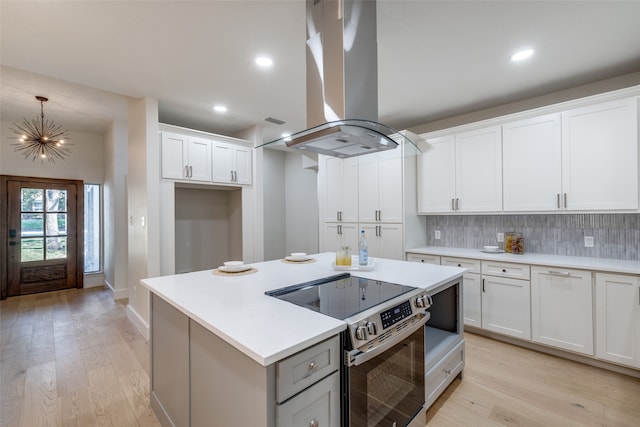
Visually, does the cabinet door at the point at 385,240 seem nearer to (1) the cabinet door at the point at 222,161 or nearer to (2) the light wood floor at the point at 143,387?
(2) the light wood floor at the point at 143,387

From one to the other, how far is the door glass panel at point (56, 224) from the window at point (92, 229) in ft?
1.07

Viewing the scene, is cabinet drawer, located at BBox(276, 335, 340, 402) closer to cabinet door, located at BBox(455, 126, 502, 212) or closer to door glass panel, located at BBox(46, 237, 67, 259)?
cabinet door, located at BBox(455, 126, 502, 212)

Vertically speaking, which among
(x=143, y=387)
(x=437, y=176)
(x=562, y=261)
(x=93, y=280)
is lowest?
(x=143, y=387)

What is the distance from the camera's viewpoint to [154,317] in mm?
1872

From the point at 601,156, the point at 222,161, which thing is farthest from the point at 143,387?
the point at 601,156

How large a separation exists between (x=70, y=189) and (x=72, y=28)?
176 inches

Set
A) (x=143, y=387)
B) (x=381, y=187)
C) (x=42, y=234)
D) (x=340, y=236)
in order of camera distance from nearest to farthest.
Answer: (x=143, y=387) < (x=381, y=187) < (x=340, y=236) < (x=42, y=234)

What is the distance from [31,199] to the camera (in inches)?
196

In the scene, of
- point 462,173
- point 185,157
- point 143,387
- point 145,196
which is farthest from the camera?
point 185,157

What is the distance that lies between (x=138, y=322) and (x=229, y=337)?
10.5ft

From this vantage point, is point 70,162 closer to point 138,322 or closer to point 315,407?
point 138,322

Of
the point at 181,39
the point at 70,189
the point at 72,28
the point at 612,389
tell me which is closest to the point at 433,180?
the point at 612,389

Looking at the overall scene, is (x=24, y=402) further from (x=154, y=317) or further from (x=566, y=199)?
(x=566, y=199)

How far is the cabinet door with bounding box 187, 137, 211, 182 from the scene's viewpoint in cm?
367
